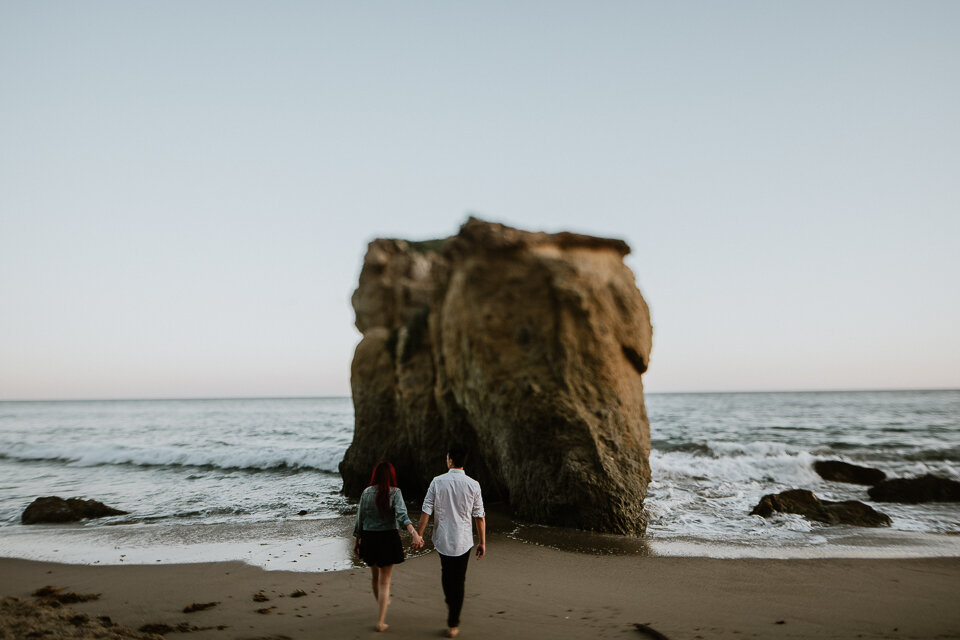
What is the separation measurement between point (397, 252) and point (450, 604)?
47.5 feet

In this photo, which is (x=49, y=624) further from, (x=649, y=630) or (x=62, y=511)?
(x=62, y=511)

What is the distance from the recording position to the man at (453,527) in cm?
562

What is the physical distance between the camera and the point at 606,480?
1069 centimetres

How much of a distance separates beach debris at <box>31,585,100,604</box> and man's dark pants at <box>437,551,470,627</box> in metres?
4.90

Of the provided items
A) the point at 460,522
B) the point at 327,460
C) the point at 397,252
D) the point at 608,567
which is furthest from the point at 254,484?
the point at 460,522

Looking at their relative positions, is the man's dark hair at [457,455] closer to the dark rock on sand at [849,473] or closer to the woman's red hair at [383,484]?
the woman's red hair at [383,484]

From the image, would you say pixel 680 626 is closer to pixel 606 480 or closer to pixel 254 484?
pixel 606 480

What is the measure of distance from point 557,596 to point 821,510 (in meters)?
8.34

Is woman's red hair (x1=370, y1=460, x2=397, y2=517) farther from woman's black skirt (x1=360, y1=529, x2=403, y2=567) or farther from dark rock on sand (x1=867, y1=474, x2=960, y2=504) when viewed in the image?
dark rock on sand (x1=867, y1=474, x2=960, y2=504)

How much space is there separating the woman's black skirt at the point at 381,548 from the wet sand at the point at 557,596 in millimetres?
728

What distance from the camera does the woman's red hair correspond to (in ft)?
18.9

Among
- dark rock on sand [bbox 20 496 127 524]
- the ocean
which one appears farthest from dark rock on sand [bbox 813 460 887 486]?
dark rock on sand [bbox 20 496 127 524]

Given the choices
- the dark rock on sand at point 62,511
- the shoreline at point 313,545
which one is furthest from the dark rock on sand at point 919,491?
the dark rock on sand at point 62,511

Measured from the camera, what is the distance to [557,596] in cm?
707
